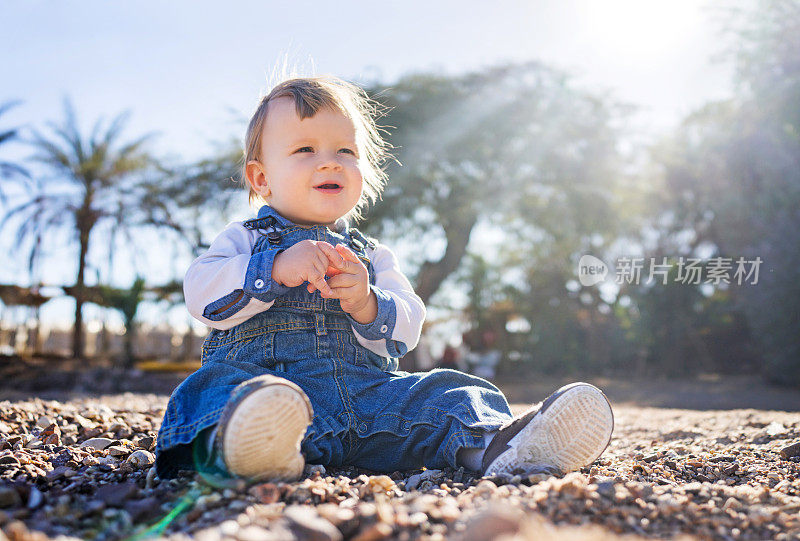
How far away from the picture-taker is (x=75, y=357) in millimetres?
10430

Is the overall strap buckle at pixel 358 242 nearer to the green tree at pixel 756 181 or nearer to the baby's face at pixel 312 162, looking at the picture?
the baby's face at pixel 312 162

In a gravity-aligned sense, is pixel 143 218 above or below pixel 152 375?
above

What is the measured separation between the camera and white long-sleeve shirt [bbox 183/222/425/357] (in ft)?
6.02

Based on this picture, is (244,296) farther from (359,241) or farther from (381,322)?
(359,241)

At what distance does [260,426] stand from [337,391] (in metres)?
0.50

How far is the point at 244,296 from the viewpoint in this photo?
6.00ft

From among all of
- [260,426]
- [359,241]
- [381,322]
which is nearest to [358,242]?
[359,241]

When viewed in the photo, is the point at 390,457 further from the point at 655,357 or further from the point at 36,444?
the point at 655,357

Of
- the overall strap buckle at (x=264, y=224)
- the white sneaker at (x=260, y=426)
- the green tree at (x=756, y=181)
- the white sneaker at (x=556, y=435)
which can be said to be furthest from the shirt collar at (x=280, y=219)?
the green tree at (x=756, y=181)

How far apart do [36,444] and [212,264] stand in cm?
89

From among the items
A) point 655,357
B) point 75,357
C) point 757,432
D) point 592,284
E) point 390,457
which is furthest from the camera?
point 592,284

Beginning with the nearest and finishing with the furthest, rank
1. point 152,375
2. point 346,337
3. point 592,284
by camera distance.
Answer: point 346,337
point 152,375
point 592,284

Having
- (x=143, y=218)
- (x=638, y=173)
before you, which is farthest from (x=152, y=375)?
(x=638, y=173)

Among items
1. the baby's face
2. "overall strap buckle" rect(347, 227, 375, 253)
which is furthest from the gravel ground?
the baby's face
